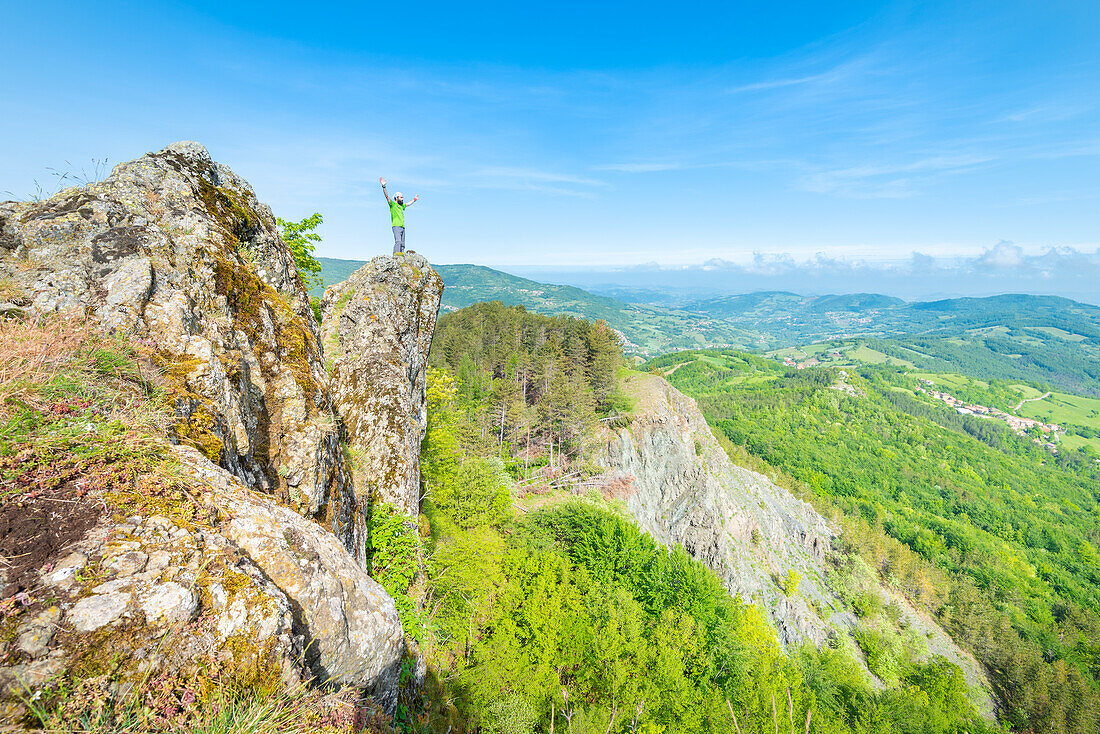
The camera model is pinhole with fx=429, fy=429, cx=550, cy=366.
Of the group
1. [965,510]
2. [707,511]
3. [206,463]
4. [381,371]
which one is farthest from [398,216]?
[965,510]

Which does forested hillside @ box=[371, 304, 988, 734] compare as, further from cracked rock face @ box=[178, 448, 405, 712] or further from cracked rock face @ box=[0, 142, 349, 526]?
cracked rock face @ box=[0, 142, 349, 526]

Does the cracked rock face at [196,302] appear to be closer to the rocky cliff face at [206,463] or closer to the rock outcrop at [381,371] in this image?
the rocky cliff face at [206,463]

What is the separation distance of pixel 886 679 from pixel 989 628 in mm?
38713

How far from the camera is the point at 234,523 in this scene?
15.7 ft

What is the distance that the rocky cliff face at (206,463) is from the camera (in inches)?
137

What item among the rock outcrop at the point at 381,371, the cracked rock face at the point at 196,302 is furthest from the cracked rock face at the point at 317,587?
the rock outcrop at the point at 381,371

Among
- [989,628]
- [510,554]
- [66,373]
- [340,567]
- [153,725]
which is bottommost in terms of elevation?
[989,628]

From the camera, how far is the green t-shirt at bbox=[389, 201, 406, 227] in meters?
15.5

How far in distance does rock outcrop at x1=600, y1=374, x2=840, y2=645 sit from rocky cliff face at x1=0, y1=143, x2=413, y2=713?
3647 cm

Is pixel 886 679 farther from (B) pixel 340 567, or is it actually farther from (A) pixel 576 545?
(B) pixel 340 567

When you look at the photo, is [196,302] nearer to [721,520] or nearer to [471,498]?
[471,498]

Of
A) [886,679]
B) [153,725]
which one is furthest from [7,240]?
[886,679]

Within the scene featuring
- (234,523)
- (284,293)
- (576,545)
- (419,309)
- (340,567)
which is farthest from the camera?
(576,545)

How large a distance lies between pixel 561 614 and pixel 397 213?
19.4 metres
